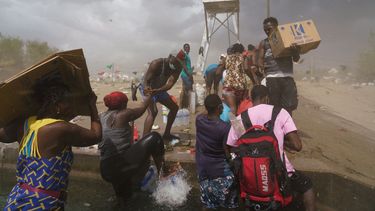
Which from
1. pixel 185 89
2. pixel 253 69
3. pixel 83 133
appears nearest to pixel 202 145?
pixel 83 133

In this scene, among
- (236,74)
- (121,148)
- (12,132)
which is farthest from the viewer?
(236,74)

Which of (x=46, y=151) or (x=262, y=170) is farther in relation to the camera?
(x=262, y=170)

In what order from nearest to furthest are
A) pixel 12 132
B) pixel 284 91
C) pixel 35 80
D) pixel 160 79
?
pixel 35 80 < pixel 12 132 < pixel 284 91 < pixel 160 79

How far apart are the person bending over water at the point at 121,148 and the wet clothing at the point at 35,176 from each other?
1830 mm

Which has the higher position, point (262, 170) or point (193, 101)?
point (262, 170)

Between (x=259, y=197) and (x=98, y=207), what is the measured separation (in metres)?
2.61

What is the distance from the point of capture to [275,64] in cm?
594

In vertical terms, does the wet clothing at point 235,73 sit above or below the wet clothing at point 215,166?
above

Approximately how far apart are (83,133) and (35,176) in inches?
17.4

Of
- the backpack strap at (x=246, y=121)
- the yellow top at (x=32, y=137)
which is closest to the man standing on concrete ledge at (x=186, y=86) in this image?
the backpack strap at (x=246, y=121)

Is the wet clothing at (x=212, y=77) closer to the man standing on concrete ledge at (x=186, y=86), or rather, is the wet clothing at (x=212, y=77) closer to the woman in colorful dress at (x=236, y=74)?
the man standing on concrete ledge at (x=186, y=86)

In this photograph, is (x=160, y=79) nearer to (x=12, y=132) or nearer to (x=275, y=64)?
(x=275, y=64)

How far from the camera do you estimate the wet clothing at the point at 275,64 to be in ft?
19.4

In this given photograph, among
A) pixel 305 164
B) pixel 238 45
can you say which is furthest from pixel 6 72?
pixel 305 164
